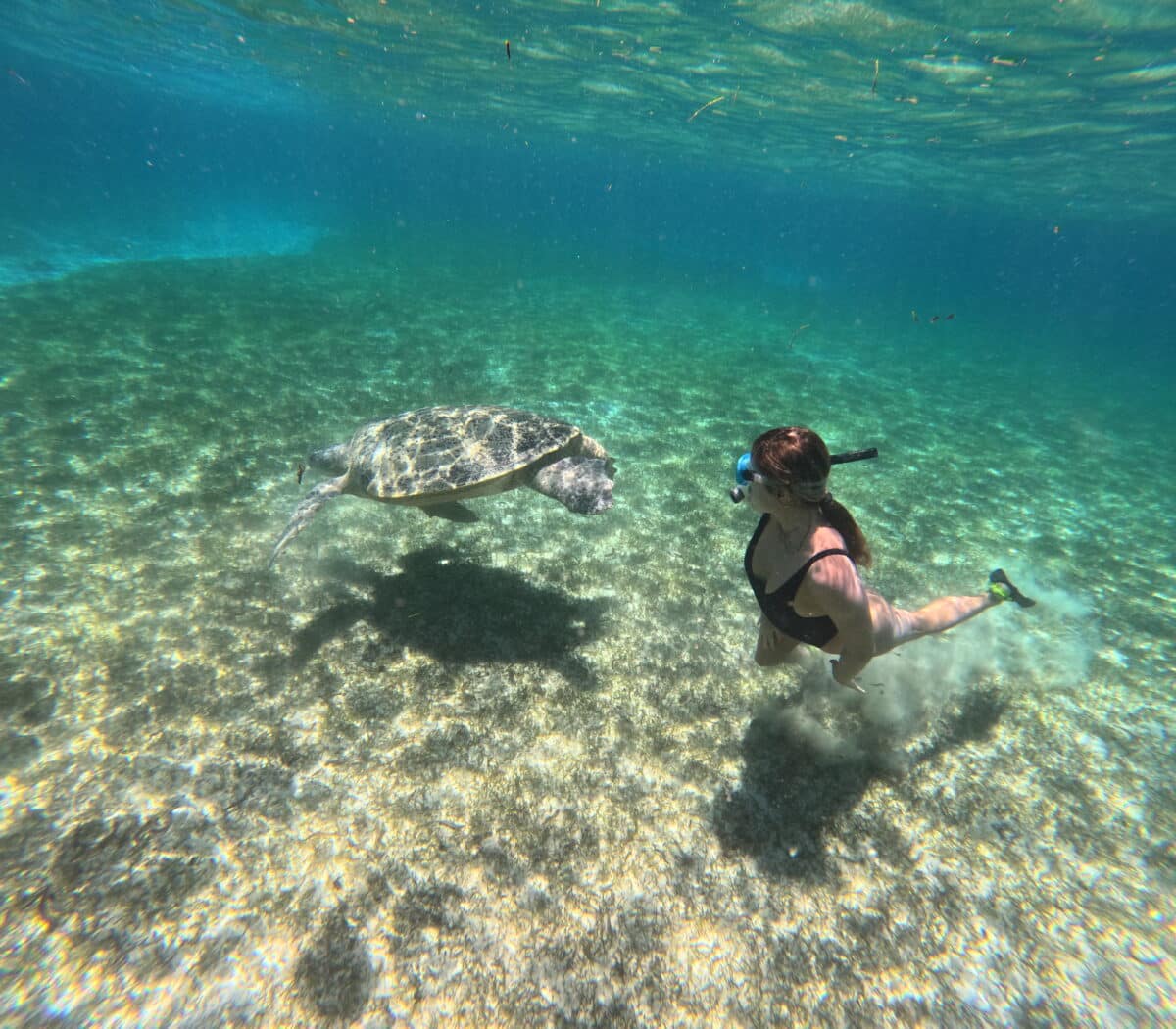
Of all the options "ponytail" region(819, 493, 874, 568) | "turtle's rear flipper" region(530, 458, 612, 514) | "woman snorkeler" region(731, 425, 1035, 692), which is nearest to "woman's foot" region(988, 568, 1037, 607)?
"woman snorkeler" region(731, 425, 1035, 692)

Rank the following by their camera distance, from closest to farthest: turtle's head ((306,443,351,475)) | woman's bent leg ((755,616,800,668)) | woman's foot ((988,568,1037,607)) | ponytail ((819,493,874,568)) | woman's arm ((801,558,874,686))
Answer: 1. woman's arm ((801,558,874,686))
2. ponytail ((819,493,874,568))
3. woman's bent leg ((755,616,800,668))
4. woman's foot ((988,568,1037,607))
5. turtle's head ((306,443,351,475))

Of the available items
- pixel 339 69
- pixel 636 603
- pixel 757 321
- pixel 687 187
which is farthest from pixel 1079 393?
pixel 687 187

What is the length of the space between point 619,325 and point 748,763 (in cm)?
1973

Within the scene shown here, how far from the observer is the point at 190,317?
1455cm

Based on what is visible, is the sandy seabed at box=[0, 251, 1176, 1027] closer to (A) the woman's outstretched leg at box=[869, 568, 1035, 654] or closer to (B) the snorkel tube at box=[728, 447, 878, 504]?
(A) the woman's outstretched leg at box=[869, 568, 1035, 654]

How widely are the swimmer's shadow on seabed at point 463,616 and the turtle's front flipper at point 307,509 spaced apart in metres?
0.80

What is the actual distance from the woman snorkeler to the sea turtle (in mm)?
1844

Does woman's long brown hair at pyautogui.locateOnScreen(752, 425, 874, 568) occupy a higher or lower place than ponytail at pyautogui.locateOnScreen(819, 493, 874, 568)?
higher

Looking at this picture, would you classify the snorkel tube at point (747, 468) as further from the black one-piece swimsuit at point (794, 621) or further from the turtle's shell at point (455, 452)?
the turtle's shell at point (455, 452)

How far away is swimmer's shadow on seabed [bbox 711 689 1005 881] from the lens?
3.55m

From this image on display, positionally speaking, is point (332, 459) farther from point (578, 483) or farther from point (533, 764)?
point (533, 764)

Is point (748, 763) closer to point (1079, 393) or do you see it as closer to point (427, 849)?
point (427, 849)

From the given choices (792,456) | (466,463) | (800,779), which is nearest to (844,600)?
(792,456)

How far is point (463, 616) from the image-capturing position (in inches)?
213
